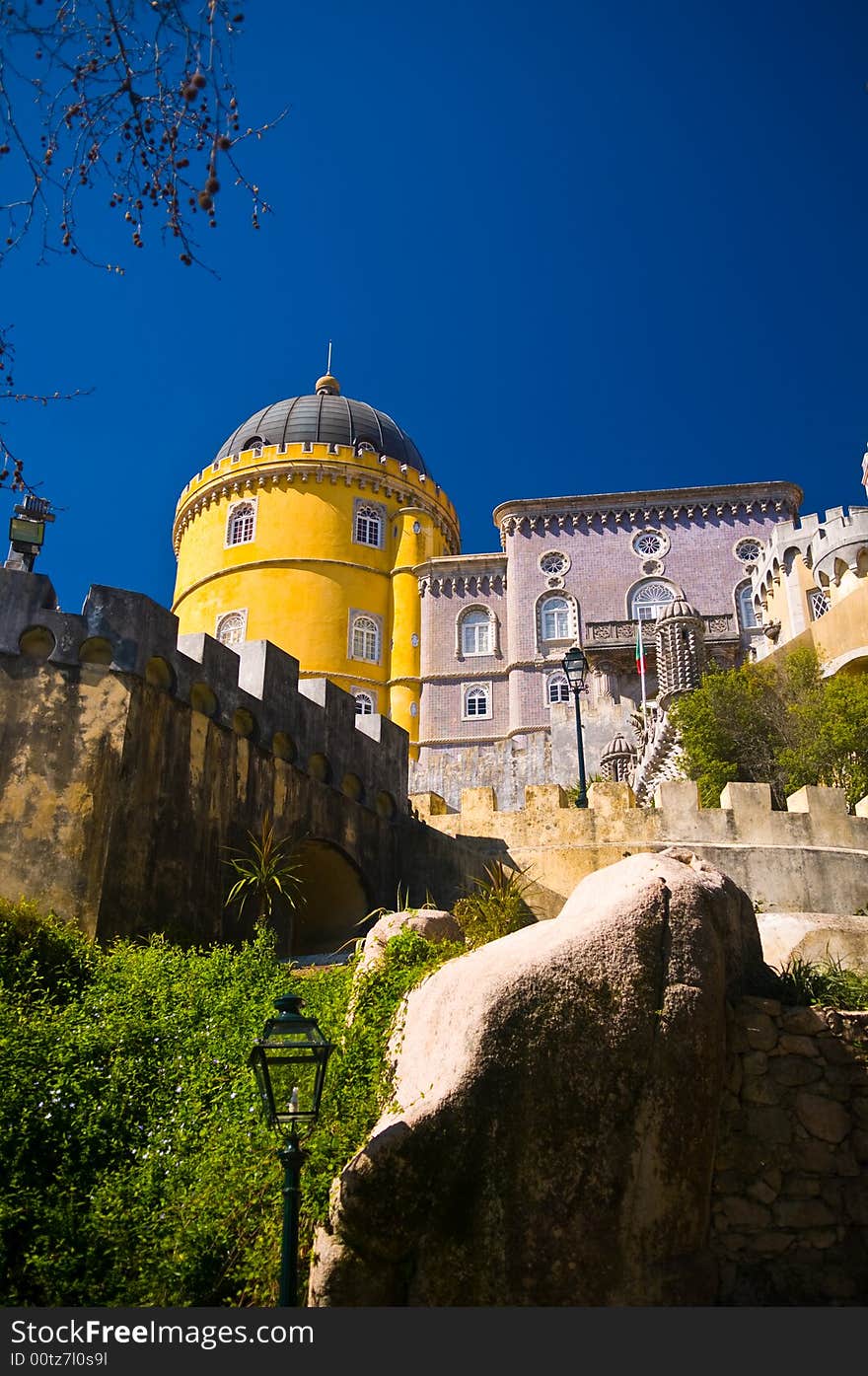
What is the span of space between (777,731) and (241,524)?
2784 cm

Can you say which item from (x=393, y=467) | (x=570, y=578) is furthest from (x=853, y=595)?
(x=393, y=467)

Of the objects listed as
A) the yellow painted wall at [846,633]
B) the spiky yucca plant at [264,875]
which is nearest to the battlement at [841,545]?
the yellow painted wall at [846,633]

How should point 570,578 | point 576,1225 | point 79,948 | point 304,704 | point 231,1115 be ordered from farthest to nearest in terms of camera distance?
1. point 570,578
2. point 304,704
3. point 79,948
4. point 231,1115
5. point 576,1225

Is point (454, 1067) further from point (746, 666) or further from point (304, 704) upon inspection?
point (746, 666)

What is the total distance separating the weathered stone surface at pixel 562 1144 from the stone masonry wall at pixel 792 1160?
31 cm

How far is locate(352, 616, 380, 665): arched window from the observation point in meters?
45.1

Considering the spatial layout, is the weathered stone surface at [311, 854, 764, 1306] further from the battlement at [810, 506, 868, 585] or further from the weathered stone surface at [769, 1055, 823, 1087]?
the battlement at [810, 506, 868, 585]

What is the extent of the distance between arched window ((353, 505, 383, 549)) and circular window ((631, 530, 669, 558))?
416 inches

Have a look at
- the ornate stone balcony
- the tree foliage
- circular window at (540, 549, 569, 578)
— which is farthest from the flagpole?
the tree foliage

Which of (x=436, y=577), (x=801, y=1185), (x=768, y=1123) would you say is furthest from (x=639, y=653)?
(x=801, y=1185)

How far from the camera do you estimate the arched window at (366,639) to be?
148ft

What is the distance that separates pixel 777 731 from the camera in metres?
25.4

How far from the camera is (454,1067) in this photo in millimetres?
6812

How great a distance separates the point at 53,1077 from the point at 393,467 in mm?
40978
